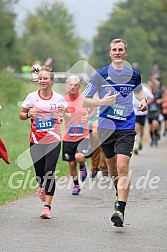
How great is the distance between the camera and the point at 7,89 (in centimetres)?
3244

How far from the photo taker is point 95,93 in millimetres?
10414

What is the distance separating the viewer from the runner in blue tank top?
33.0 ft

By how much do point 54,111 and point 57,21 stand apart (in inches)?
4064

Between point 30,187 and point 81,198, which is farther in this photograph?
point 30,187

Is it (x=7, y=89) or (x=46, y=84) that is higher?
(x=46, y=84)

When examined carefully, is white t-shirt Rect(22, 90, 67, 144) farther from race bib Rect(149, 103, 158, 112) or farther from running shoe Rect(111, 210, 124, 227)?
race bib Rect(149, 103, 158, 112)

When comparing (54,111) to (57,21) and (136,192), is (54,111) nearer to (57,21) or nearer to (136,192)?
(136,192)

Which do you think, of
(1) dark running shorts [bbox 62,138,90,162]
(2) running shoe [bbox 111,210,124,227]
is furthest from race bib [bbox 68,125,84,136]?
(2) running shoe [bbox 111,210,124,227]

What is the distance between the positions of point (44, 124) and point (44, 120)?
53mm

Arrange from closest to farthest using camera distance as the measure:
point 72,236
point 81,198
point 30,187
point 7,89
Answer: point 72,236 < point 81,198 < point 30,187 < point 7,89

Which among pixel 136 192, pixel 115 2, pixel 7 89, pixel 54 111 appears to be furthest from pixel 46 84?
pixel 115 2

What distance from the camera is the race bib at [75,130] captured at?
13477 millimetres

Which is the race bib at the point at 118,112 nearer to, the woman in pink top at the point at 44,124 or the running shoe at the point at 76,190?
the woman in pink top at the point at 44,124

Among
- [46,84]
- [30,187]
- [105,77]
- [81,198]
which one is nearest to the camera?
[105,77]
